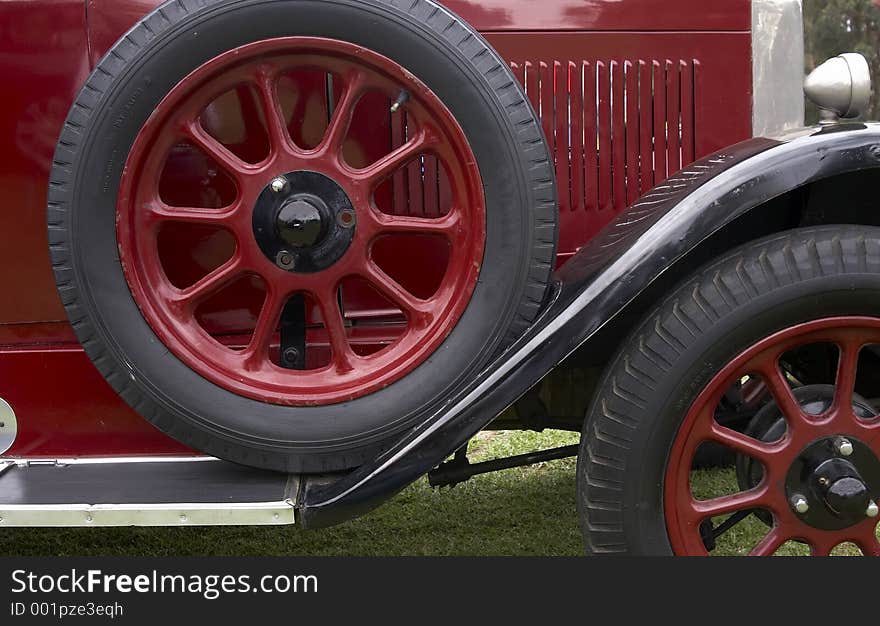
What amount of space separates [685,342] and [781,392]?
23 centimetres

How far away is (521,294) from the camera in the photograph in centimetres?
179

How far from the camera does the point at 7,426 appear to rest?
2018 mm

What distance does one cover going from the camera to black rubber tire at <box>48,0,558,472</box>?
171cm

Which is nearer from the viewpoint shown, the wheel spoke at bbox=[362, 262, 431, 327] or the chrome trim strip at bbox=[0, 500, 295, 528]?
the chrome trim strip at bbox=[0, 500, 295, 528]

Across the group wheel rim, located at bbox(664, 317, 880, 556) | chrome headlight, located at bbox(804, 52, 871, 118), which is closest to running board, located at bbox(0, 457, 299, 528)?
wheel rim, located at bbox(664, 317, 880, 556)

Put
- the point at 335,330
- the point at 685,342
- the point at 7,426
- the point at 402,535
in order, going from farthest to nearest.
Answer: the point at 402,535 < the point at 7,426 < the point at 335,330 < the point at 685,342

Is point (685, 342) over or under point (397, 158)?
under

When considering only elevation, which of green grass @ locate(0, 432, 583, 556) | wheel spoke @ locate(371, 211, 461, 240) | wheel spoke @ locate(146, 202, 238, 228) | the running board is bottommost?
green grass @ locate(0, 432, 583, 556)

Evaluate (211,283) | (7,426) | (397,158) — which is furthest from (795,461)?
(7,426)

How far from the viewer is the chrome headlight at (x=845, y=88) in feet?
5.94

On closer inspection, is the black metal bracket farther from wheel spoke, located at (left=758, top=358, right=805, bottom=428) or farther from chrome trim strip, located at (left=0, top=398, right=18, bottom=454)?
chrome trim strip, located at (left=0, top=398, right=18, bottom=454)

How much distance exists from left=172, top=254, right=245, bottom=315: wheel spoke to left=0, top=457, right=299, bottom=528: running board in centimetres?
37

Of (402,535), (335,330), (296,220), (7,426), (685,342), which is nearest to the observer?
(685,342)

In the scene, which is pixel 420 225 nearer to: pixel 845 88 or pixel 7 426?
pixel 845 88
